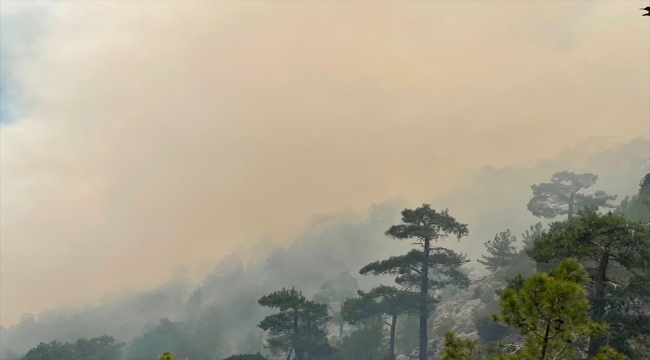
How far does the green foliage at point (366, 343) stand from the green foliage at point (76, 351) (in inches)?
1770

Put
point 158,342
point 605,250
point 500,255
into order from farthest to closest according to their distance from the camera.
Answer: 1. point 158,342
2. point 500,255
3. point 605,250

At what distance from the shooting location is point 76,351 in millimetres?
72000

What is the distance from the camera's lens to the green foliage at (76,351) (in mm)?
66375

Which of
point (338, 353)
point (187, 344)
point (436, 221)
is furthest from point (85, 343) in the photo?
point (436, 221)

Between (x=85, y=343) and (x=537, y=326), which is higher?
(x=85, y=343)

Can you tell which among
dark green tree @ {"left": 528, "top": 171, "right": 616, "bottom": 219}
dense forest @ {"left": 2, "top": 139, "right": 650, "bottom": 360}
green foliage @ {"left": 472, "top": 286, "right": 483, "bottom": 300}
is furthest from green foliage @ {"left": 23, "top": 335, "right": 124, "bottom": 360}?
dark green tree @ {"left": 528, "top": 171, "right": 616, "bottom": 219}

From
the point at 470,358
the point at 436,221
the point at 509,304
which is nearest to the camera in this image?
the point at 509,304

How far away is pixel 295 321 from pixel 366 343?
50.7ft

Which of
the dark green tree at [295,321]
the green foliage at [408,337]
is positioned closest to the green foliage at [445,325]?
the green foliage at [408,337]

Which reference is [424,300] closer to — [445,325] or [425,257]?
[425,257]

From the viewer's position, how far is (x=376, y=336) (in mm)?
62844

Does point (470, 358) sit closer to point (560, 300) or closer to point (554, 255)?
point (560, 300)

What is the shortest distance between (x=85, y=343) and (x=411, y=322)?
2239 inches

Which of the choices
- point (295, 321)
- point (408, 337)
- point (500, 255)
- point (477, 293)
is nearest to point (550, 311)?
point (295, 321)
